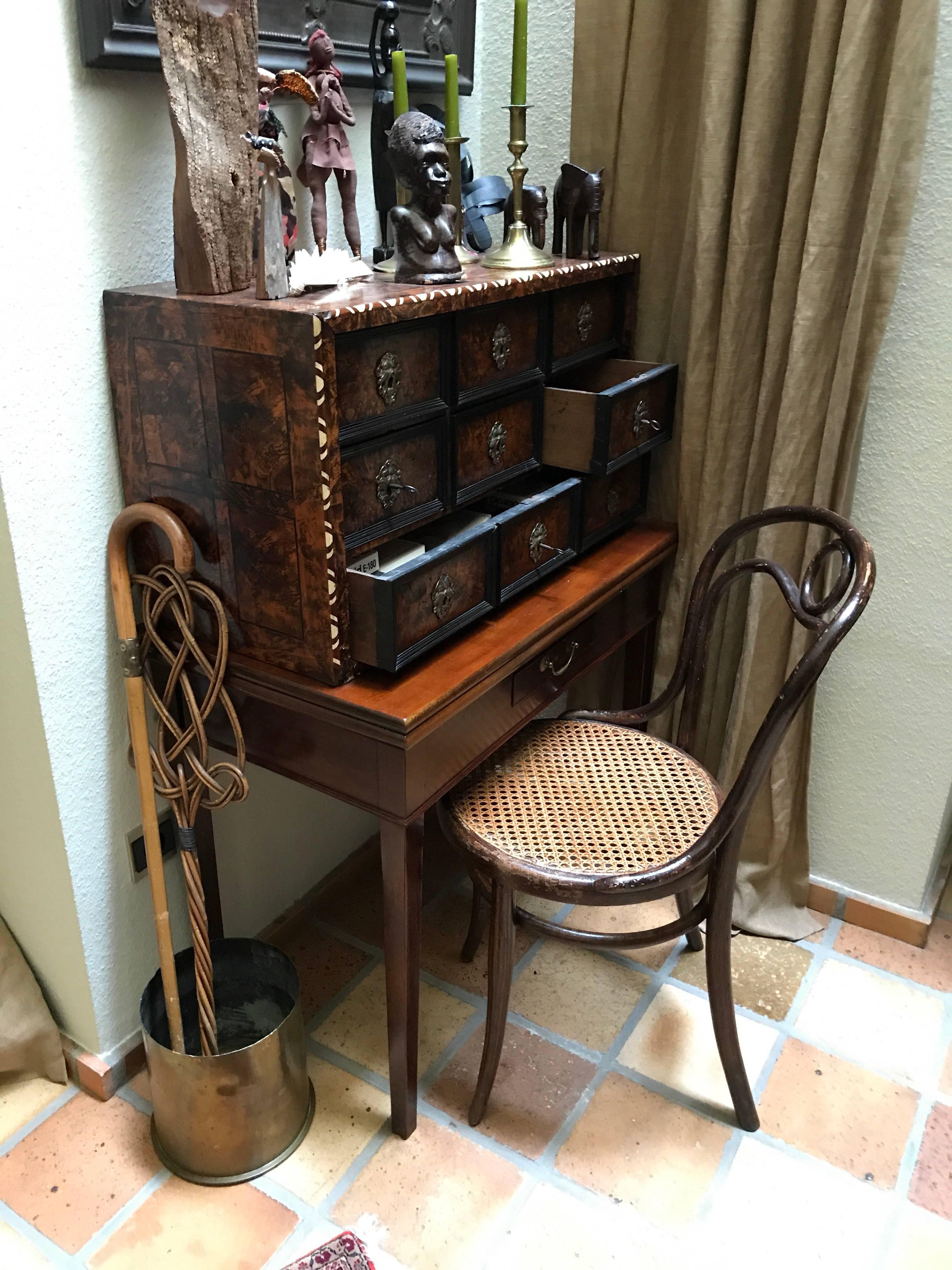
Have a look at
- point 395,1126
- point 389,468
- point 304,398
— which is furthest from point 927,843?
point 304,398

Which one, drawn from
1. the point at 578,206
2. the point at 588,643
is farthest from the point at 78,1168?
the point at 578,206

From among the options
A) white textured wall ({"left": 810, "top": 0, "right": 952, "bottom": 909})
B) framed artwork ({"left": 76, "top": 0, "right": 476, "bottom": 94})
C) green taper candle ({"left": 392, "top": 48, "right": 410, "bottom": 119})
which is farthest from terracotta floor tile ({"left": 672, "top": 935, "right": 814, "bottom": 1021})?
framed artwork ({"left": 76, "top": 0, "right": 476, "bottom": 94})

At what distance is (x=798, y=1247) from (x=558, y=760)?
74 centimetres

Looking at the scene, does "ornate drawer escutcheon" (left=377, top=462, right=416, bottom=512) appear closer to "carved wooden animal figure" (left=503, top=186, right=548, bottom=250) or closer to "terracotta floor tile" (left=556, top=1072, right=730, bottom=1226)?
"carved wooden animal figure" (left=503, top=186, right=548, bottom=250)

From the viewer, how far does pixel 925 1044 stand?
167 centimetres

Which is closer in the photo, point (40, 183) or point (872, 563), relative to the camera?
point (40, 183)

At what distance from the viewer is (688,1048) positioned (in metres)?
1.66

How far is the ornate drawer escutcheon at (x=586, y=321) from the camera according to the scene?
160 cm

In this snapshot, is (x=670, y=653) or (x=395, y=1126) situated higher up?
(x=670, y=653)

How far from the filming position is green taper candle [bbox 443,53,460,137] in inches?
57.2

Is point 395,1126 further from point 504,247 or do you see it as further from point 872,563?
point 504,247

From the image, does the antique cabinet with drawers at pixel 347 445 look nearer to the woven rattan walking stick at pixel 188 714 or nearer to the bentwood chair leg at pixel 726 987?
the woven rattan walking stick at pixel 188 714

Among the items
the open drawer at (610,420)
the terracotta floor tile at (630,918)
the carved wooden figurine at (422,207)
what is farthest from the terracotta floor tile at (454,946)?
the carved wooden figurine at (422,207)

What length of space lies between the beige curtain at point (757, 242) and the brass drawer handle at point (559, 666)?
32 centimetres
